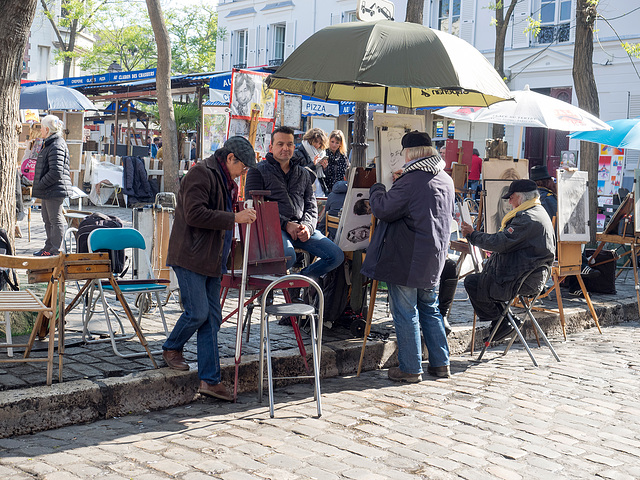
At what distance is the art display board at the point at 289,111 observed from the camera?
30.2 ft

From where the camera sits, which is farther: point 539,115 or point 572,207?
point 539,115

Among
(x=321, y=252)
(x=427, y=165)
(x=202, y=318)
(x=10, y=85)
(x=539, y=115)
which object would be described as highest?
(x=539, y=115)

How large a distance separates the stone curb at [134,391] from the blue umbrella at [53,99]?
411 inches

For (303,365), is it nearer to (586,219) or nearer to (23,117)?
(586,219)

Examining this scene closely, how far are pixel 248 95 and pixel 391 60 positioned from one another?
3091mm

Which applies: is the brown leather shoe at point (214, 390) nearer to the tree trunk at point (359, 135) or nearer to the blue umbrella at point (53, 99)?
the tree trunk at point (359, 135)

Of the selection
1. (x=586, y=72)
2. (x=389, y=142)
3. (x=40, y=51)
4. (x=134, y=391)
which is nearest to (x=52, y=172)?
(x=389, y=142)

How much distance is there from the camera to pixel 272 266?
18.3 ft

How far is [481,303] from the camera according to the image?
6922mm

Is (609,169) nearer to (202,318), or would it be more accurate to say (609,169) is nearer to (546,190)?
(546,190)

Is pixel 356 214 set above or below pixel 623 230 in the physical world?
above

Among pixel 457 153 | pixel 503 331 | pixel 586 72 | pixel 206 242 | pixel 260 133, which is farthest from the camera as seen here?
pixel 457 153

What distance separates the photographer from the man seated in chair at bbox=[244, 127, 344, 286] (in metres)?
6.55

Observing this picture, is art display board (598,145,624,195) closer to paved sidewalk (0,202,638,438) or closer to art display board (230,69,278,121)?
paved sidewalk (0,202,638,438)
